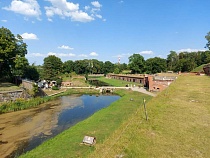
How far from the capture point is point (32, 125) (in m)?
23.4

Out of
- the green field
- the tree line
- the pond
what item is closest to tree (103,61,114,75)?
the tree line

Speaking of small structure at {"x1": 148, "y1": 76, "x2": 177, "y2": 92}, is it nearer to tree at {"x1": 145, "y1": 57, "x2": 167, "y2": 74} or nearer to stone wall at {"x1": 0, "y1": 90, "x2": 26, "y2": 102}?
stone wall at {"x1": 0, "y1": 90, "x2": 26, "y2": 102}

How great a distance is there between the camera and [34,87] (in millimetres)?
38031

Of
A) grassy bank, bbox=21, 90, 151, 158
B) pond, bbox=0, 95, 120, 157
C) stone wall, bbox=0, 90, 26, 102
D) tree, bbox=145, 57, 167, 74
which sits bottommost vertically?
pond, bbox=0, 95, 120, 157

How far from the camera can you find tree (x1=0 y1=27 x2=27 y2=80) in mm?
35281

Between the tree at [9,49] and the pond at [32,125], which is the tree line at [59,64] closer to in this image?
the tree at [9,49]

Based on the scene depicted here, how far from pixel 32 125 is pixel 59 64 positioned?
63.2m

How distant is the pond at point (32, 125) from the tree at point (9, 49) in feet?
42.6

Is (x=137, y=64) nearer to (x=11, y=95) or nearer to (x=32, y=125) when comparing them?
(x=11, y=95)

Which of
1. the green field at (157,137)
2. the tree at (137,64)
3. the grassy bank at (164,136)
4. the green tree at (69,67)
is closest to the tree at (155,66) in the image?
the tree at (137,64)

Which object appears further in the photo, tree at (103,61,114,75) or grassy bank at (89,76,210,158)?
tree at (103,61,114,75)

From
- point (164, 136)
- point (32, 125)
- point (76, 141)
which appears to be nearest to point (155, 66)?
point (32, 125)

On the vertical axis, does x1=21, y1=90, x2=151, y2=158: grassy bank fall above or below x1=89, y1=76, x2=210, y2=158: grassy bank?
below

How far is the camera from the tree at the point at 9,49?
35281mm
